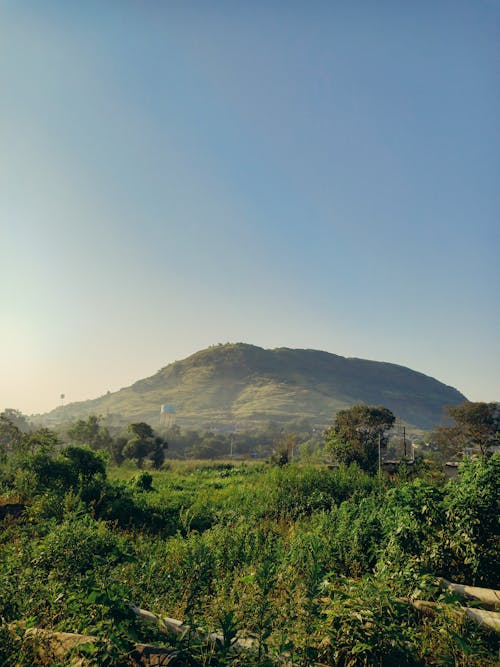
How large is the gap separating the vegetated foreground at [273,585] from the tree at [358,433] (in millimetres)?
28149

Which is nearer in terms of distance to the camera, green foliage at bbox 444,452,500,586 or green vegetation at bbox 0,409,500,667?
green vegetation at bbox 0,409,500,667

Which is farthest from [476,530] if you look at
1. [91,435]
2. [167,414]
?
[167,414]

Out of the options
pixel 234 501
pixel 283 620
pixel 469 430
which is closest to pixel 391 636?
pixel 283 620

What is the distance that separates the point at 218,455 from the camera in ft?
273

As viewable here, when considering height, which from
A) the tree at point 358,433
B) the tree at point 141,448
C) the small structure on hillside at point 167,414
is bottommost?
the small structure on hillside at point 167,414

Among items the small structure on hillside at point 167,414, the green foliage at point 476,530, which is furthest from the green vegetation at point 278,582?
the small structure on hillside at point 167,414

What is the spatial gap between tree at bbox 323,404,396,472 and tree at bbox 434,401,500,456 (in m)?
11.3

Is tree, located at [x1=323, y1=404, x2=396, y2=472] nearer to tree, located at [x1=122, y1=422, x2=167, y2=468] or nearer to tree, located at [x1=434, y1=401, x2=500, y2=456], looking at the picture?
tree, located at [x1=434, y1=401, x2=500, y2=456]

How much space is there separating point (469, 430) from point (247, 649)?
52064 millimetres

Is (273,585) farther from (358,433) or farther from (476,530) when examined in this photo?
(358,433)

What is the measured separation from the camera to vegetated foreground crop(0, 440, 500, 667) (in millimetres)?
3627

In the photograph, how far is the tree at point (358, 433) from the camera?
123 ft

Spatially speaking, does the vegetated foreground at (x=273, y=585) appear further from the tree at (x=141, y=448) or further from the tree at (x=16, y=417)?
the tree at (x=16, y=417)

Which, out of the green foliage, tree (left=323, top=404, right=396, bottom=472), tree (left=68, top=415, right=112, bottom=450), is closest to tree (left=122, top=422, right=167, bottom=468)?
tree (left=68, top=415, right=112, bottom=450)
